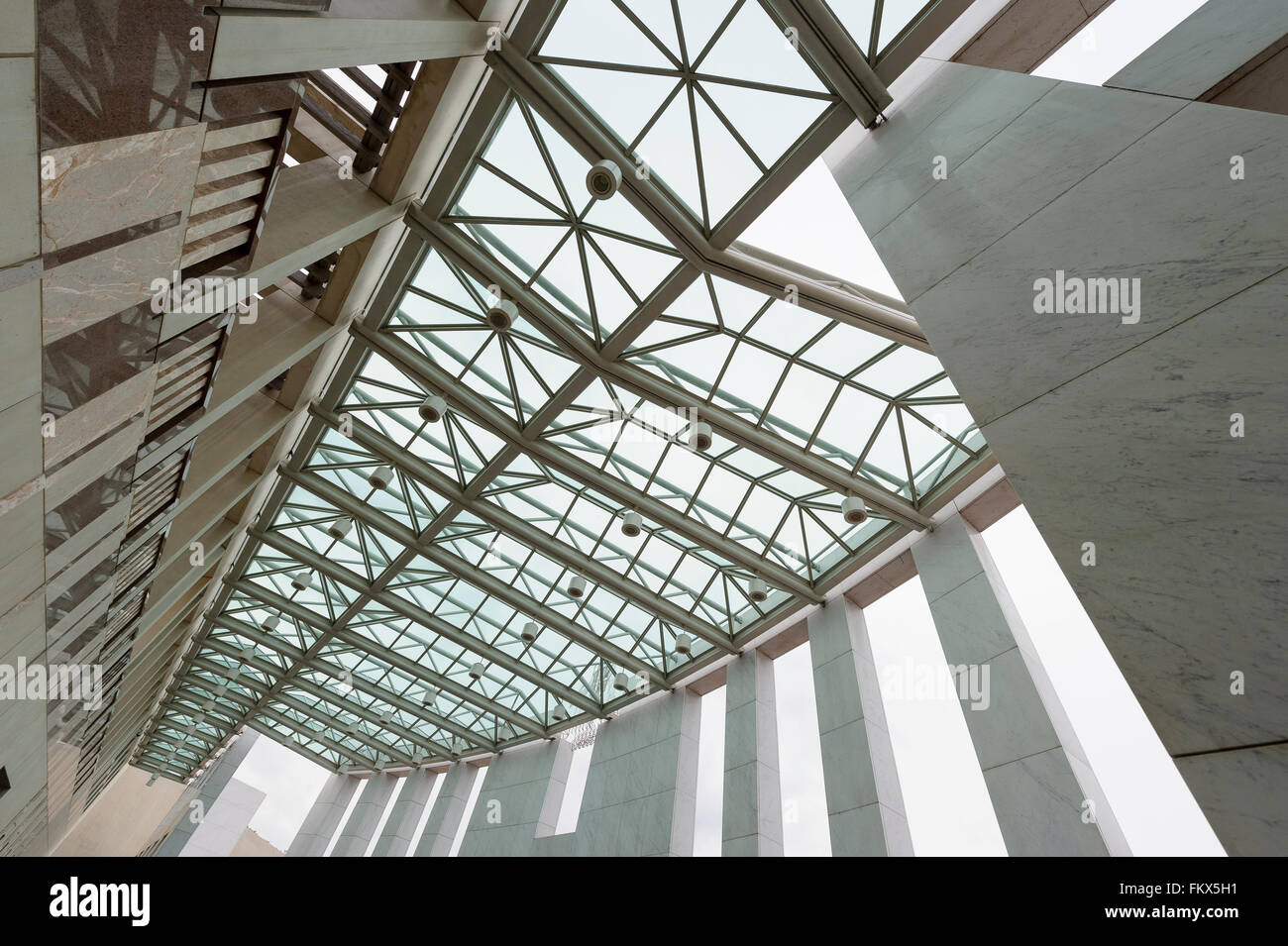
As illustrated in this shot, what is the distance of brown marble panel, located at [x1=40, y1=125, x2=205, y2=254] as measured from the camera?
15.1ft

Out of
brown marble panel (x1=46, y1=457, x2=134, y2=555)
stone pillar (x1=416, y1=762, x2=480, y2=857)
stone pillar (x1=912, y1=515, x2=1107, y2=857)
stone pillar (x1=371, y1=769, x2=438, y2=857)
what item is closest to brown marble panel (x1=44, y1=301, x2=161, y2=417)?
brown marble panel (x1=46, y1=457, x2=134, y2=555)

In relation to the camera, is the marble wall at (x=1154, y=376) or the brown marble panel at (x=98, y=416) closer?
the marble wall at (x=1154, y=376)

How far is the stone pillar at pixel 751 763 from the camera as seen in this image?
1961 centimetres

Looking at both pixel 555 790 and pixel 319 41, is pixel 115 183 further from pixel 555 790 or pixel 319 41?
pixel 555 790

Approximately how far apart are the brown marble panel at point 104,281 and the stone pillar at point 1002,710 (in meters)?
15.7

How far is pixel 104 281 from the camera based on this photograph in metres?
5.63

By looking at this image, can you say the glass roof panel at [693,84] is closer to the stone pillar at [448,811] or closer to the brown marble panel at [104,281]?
the brown marble panel at [104,281]

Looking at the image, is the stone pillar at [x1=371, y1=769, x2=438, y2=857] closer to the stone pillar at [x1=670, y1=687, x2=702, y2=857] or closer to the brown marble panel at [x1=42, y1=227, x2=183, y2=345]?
the stone pillar at [x1=670, y1=687, x2=702, y2=857]

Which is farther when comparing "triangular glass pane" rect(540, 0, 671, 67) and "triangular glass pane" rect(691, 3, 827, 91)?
"triangular glass pane" rect(540, 0, 671, 67)

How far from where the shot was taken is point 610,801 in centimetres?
2592

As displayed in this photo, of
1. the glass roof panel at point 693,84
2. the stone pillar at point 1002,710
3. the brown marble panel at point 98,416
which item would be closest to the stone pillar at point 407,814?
the stone pillar at point 1002,710

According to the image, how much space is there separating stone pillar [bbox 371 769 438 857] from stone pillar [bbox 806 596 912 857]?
3133 centimetres

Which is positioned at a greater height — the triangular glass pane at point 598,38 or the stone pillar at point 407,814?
the triangular glass pane at point 598,38
